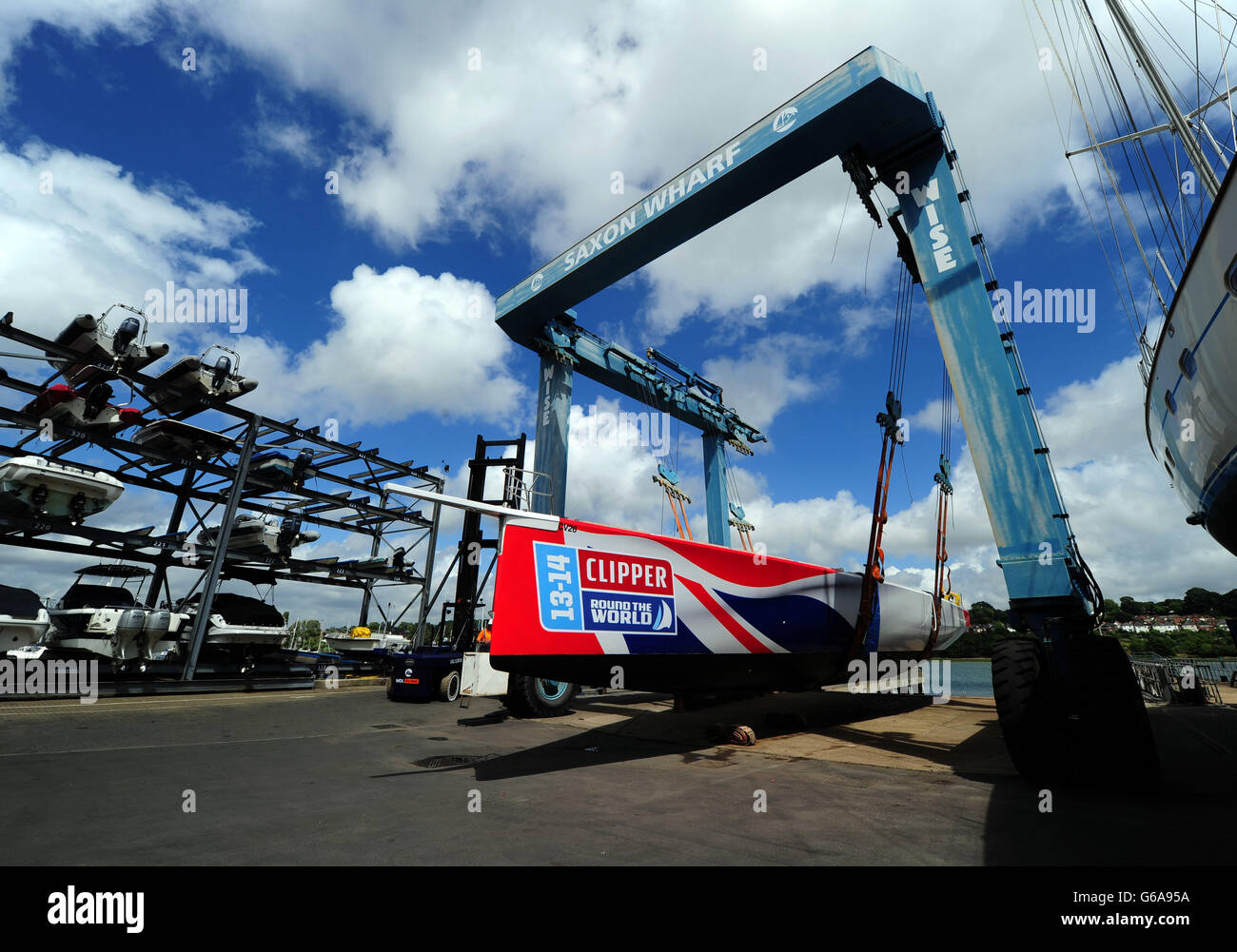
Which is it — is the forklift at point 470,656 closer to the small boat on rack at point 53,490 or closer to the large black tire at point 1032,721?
the large black tire at point 1032,721

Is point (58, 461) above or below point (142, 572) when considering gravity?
above

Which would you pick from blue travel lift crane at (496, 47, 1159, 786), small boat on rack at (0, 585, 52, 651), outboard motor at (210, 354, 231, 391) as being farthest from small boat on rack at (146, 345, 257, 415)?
blue travel lift crane at (496, 47, 1159, 786)

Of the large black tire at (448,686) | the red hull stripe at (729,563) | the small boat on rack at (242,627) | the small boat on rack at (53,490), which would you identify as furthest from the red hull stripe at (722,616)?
the small boat on rack at (242,627)

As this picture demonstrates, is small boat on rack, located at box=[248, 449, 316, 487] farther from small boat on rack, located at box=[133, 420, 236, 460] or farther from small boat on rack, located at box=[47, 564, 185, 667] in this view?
small boat on rack, located at box=[47, 564, 185, 667]

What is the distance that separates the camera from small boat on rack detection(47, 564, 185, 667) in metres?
14.5

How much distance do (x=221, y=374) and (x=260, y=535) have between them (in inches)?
245

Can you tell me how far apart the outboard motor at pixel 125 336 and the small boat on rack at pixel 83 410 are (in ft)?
4.05

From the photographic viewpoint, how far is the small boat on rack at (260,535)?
61.5 ft

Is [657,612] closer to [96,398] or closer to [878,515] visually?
[878,515]

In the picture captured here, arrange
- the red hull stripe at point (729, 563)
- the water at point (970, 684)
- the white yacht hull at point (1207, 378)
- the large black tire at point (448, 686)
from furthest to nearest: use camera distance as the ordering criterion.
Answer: the water at point (970, 684), the large black tire at point (448, 686), the red hull stripe at point (729, 563), the white yacht hull at point (1207, 378)
